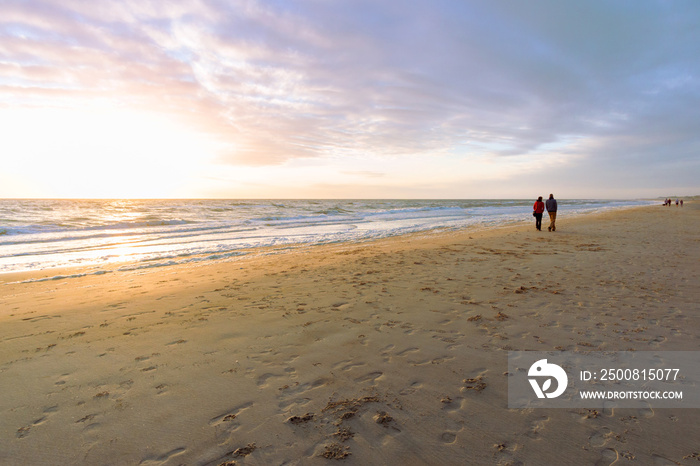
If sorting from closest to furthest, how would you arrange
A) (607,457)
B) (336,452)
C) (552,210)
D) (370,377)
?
(607,457), (336,452), (370,377), (552,210)

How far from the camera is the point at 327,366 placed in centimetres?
408

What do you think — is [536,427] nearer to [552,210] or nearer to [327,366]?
[327,366]

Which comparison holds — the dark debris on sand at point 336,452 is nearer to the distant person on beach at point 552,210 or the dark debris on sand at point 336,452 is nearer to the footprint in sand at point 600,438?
the footprint in sand at point 600,438

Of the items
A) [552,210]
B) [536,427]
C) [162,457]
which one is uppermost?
[552,210]

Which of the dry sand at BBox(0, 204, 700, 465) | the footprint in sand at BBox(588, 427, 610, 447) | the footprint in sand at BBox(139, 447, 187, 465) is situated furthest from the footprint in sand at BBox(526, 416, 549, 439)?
the footprint in sand at BBox(139, 447, 187, 465)

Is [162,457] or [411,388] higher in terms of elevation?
[411,388]

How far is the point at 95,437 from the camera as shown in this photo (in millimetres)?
2963

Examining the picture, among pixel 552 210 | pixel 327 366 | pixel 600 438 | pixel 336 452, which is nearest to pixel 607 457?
pixel 600 438

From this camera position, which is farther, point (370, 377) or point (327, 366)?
point (327, 366)

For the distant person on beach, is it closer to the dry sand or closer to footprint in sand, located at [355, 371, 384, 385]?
the dry sand

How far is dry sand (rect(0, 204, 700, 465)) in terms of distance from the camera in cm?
281

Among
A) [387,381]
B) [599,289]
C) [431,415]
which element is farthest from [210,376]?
[599,289]

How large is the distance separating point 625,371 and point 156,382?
535 cm

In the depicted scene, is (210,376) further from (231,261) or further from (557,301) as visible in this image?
(231,261)
